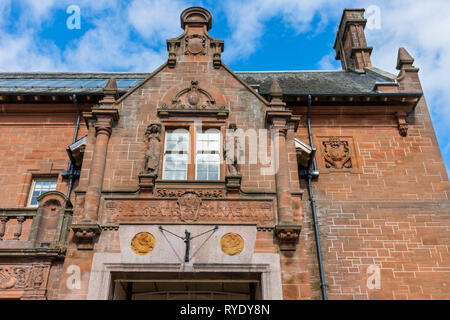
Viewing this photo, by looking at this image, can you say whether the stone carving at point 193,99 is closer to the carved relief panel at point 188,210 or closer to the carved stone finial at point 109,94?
the carved stone finial at point 109,94

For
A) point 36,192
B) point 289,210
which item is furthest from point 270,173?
point 36,192

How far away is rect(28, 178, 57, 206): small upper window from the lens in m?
14.9

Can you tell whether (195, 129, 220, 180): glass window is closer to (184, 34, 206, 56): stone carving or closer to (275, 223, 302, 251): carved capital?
(275, 223, 302, 251): carved capital

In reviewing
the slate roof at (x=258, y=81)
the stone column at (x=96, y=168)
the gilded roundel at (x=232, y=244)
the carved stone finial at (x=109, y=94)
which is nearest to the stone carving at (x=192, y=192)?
the gilded roundel at (x=232, y=244)

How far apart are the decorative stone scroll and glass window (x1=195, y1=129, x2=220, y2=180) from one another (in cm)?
107

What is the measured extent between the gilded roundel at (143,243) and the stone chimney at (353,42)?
14830mm

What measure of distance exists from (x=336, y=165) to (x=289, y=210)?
476cm

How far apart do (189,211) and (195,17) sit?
7.74 metres

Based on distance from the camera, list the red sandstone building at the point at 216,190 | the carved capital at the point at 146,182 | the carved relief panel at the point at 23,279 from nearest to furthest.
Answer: the carved relief panel at the point at 23,279 < the red sandstone building at the point at 216,190 < the carved capital at the point at 146,182

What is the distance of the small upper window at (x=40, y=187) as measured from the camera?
14.9 meters

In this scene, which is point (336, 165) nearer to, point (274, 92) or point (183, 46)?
point (274, 92)

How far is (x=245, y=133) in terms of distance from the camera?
1291cm

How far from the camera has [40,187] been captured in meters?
15.2

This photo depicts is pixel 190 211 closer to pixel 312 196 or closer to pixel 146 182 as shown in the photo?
pixel 146 182
